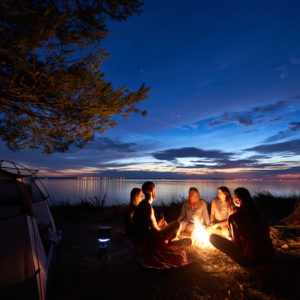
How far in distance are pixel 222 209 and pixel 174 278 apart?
2360 mm

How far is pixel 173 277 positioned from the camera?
9.57 feet

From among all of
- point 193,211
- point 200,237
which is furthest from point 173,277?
point 193,211

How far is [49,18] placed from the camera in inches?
111

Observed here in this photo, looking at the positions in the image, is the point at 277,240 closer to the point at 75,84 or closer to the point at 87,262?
the point at 87,262

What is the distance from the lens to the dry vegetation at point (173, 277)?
2.51 meters

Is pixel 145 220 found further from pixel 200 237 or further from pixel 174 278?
pixel 200 237

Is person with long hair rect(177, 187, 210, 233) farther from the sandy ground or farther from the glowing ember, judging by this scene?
the sandy ground

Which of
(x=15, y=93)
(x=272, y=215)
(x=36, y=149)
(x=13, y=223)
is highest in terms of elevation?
(x=15, y=93)

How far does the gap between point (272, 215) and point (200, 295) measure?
286 inches

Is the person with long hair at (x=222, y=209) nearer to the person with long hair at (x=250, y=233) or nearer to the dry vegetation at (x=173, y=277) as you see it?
the dry vegetation at (x=173, y=277)

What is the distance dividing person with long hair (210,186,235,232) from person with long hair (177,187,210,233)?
0.22 metres

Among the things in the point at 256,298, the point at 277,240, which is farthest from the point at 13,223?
the point at 277,240

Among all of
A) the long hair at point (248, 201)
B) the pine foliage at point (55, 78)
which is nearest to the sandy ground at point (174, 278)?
the long hair at point (248, 201)

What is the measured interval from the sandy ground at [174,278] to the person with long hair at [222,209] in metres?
0.76
